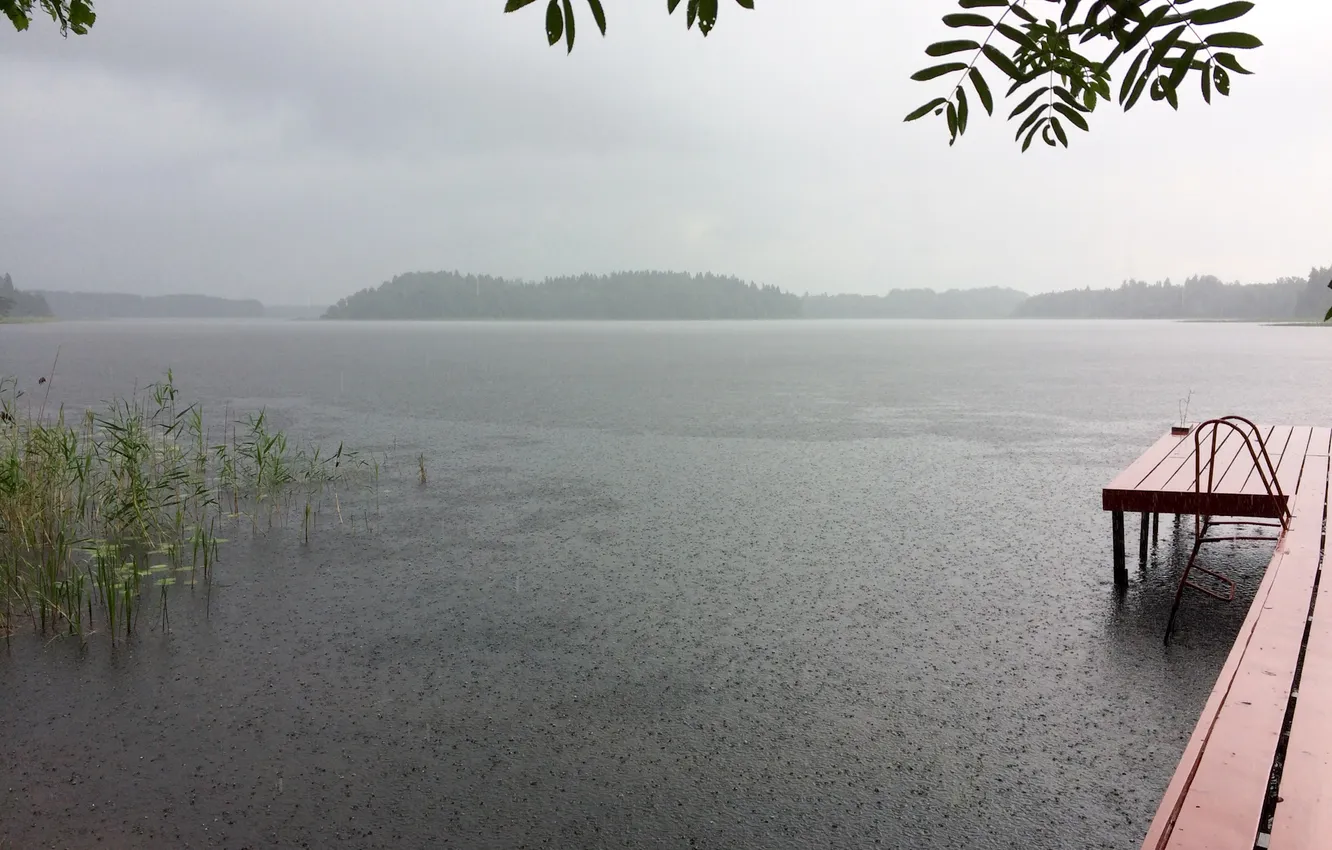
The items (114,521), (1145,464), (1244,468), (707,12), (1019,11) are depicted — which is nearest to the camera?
(707,12)

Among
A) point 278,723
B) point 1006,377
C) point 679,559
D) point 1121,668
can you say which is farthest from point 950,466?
point 1006,377

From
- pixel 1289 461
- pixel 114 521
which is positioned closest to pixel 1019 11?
pixel 1289 461

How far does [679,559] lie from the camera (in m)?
6.00

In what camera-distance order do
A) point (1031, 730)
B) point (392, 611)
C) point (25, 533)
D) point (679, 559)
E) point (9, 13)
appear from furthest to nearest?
point (679, 559), point (25, 533), point (392, 611), point (1031, 730), point (9, 13)

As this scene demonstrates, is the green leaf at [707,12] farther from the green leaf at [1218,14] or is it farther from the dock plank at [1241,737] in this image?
the dock plank at [1241,737]

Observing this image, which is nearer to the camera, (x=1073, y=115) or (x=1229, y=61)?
(x=1229, y=61)

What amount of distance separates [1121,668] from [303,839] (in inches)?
133

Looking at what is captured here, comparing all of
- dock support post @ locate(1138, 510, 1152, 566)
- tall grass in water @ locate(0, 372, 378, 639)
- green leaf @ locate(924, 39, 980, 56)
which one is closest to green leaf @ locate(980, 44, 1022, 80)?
green leaf @ locate(924, 39, 980, 56)

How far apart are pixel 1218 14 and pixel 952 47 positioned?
0.44 metres

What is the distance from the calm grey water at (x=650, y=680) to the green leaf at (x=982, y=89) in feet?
7.11

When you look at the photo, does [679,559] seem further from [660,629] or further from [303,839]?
[303,839]

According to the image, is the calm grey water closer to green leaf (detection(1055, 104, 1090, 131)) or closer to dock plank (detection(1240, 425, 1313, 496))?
dock plank (detection(1240, 425, 1313, 496))

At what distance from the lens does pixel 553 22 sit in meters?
1.30

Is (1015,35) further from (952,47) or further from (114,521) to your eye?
(114,521)
